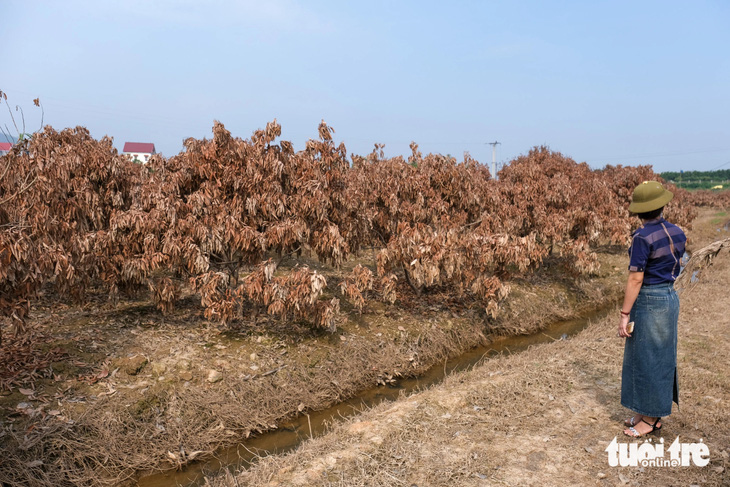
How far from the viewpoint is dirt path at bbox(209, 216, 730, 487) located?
4.91 metres

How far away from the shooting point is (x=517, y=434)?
18.8ft

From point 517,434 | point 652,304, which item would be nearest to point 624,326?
point 652,304

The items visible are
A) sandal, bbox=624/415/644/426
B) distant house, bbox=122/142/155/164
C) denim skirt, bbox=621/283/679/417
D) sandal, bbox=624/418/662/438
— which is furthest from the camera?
distant house, bbox=122/142/155/164

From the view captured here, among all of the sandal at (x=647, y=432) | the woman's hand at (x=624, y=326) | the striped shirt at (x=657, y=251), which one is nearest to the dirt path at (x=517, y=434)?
the sandal at (x=647, y=432)

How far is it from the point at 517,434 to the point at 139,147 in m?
104

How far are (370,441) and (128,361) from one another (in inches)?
191

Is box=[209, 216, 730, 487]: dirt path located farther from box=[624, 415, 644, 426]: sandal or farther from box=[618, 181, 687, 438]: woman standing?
box=[618, 181, 687, 438]: woman standing

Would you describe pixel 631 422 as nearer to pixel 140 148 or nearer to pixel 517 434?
pixel 517 434

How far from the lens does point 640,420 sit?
17.6 ft

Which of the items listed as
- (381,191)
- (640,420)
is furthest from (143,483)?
(381,191)

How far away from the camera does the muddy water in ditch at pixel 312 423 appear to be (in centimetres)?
670

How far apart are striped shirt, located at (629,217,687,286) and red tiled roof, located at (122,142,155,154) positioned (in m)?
99.9

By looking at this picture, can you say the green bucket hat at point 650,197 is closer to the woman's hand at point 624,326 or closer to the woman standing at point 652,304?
the woman standing at point 652,304

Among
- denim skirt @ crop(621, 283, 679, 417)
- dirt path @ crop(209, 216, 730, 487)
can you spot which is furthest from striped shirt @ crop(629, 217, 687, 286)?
dirt path @ crop(209, 216, 730, 487)
